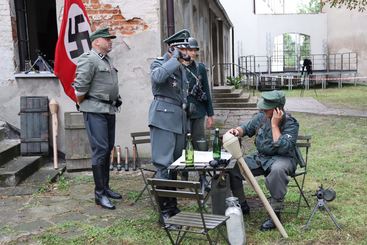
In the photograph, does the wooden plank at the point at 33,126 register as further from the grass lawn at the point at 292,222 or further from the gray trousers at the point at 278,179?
the gray trousers at the point at 278,179

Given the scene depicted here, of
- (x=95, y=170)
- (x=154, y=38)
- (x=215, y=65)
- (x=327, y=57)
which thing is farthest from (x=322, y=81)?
(x=95, y=170)

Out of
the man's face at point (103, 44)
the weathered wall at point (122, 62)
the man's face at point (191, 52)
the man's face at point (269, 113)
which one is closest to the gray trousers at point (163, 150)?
the man's face at point (191, 52)

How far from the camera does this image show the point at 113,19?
6871 mm

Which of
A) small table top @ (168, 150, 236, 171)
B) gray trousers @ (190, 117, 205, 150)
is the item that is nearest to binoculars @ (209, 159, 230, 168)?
small table top @ (168, 150, 236, 171)

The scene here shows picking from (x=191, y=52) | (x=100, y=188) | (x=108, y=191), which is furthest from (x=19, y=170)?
(x=191, y=52)

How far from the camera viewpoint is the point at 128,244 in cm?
407

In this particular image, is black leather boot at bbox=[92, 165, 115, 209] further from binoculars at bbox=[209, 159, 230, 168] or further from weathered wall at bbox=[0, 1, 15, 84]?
weathered wall at bbox=[0, 1, 15, 84]

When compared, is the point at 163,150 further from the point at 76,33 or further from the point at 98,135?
the point at 76,33

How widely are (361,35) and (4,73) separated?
65.0 ft

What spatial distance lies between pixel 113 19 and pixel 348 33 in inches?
770

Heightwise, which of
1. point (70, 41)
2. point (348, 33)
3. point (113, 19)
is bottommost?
point (70, 41)

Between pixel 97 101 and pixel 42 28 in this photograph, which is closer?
pixel 97 101

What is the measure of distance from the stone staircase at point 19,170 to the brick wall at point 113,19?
2.06 m

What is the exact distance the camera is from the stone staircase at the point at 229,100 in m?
14.0
